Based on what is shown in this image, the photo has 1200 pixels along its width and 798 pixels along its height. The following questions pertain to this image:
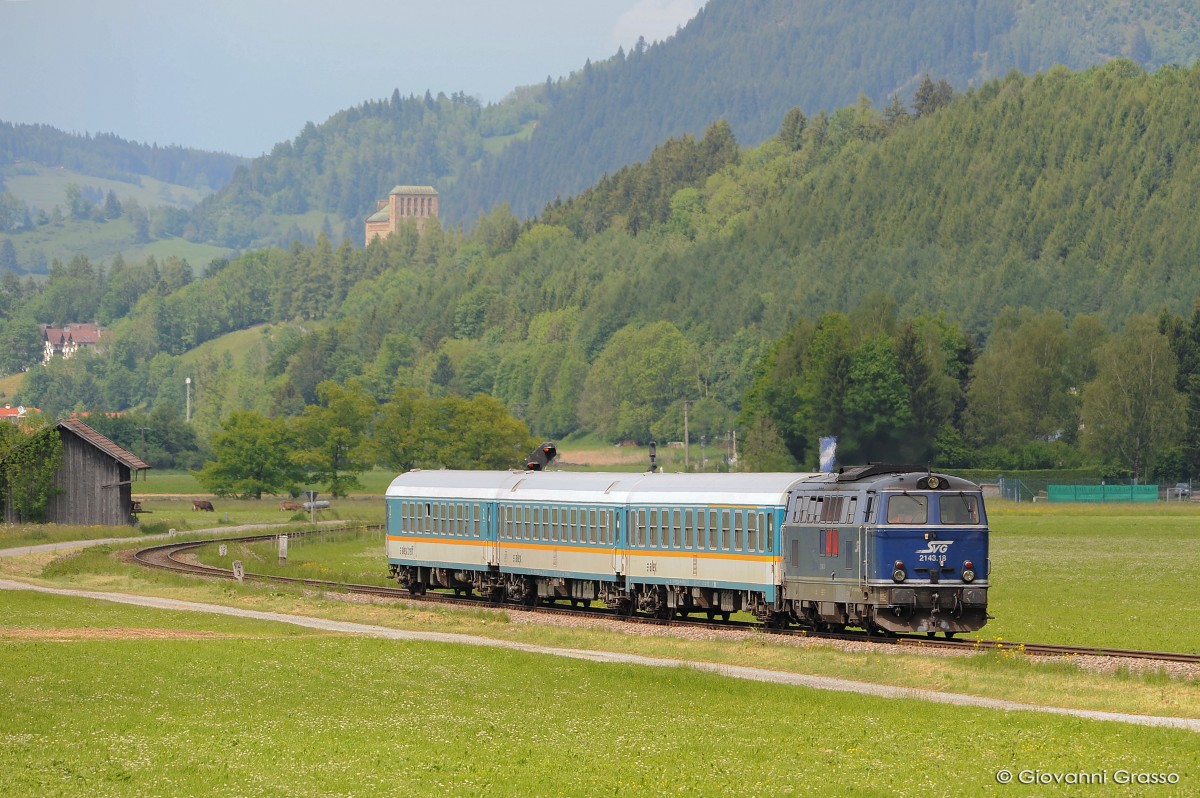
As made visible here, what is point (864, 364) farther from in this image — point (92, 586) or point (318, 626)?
point (318, 626)

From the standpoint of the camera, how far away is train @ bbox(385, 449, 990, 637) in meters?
42.5

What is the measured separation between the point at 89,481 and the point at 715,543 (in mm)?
75076

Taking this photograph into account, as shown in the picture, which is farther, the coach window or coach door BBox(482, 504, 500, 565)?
coach door BBox(482, 504, 500, 565)

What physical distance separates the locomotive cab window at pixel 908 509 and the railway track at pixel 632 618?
116 inches

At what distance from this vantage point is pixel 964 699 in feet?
111

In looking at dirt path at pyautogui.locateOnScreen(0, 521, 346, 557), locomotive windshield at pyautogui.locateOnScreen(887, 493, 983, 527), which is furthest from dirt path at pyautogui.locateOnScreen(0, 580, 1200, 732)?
dirt path at pyautogui.locateOnScreen(0, 521, 346, 557)

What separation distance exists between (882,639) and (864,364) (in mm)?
125180

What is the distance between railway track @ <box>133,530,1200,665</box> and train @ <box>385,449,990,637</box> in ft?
1.64

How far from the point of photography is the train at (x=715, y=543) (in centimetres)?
4253

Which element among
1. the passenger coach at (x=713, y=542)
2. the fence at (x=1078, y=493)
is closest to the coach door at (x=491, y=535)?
the passenger coach at (x=713, y=542)

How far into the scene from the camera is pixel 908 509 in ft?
140

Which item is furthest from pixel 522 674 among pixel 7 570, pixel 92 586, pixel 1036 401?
pixel 1036 401

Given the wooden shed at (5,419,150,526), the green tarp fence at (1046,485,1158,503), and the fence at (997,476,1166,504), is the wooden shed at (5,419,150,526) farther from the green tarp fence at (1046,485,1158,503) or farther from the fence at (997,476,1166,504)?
the green tarp fence at (1046,485,1158,503)

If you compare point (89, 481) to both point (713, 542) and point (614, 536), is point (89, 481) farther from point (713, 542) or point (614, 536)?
Result: point (713, 542)
